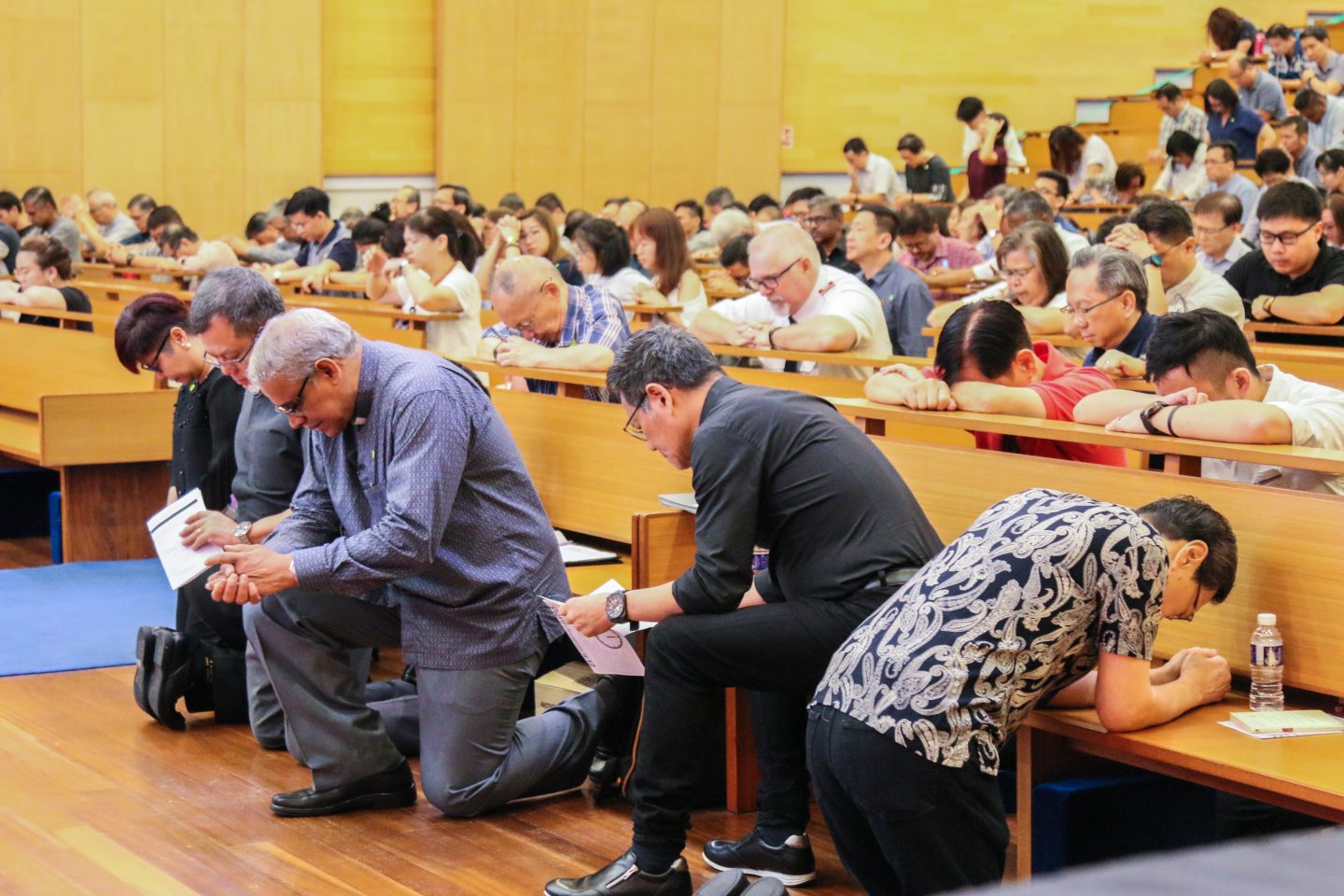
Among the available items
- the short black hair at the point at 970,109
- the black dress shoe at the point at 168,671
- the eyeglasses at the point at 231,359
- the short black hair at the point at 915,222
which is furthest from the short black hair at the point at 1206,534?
the short black hair at the point at 970,109

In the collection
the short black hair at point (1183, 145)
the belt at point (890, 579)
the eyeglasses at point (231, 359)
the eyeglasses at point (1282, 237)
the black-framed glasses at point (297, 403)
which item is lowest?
the belt at point (890, 579)

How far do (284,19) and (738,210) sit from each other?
4.81 metres

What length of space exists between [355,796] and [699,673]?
104cm

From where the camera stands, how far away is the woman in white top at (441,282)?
275 inches

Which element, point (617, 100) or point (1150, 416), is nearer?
point (1150, 416)

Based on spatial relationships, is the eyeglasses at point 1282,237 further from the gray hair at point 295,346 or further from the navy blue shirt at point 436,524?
the gray hair at point 295,346

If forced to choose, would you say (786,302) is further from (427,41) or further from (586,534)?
(427,41)

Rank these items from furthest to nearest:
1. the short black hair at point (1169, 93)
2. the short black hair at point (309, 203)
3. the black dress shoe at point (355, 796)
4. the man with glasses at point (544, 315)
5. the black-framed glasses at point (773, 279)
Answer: the short black hair at point (1169, 93) < the short black hair at point (309, 203) < the black-framed glasses at point (773, 279) < the man with glasses at point (544, 315) < the black dress shoe at point (355, 796)

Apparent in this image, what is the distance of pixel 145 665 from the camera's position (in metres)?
4.38

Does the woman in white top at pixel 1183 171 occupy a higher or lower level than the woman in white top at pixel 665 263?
higher

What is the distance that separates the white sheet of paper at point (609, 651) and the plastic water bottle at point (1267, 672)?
1219 millimetres

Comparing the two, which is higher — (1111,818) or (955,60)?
(955,60)

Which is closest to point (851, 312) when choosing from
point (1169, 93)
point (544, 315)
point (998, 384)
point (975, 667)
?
point (544, 315)

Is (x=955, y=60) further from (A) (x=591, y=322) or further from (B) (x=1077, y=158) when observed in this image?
(A) (x=591, y=322)
